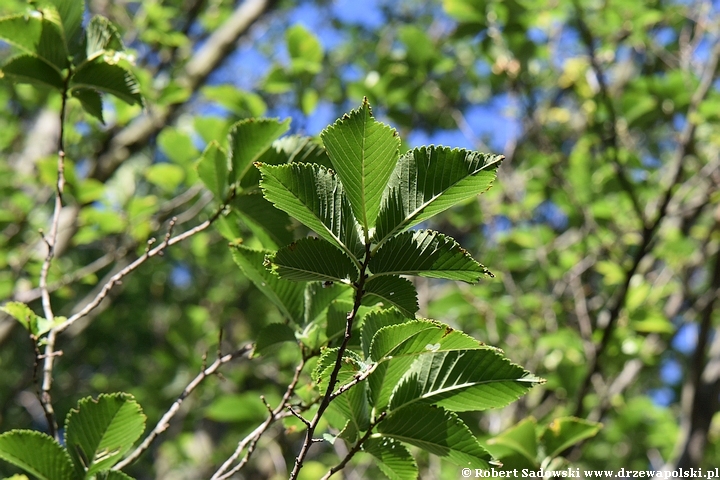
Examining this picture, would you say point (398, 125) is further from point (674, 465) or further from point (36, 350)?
point (36, 350)

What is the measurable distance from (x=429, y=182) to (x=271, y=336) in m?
0.59

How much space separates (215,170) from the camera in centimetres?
133

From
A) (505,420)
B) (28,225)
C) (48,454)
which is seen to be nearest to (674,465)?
(505,420)

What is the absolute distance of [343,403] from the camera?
97 centimetres

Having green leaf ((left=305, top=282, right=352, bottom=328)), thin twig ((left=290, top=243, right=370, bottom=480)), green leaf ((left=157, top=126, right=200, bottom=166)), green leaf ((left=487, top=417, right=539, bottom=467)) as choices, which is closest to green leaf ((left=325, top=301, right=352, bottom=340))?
green leaf ((left=305, top=282, right=352, bottom=328))

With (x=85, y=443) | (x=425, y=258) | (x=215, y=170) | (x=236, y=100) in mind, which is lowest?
(x=85, y=443)

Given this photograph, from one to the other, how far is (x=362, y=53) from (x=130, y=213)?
3.48m

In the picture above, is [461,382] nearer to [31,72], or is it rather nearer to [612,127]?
[31,72]

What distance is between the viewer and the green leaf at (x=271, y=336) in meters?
1.22

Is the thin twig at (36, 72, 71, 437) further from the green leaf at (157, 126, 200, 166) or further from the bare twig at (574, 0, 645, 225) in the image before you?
the bare twig at (574, 0, 645, 225)

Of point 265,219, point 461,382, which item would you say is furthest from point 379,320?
point 265,219

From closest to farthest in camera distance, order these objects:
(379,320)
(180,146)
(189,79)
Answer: (379,320), (180,146), (189,79)

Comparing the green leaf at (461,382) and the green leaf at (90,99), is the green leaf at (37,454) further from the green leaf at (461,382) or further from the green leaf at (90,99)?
the green leaf at (90,99)

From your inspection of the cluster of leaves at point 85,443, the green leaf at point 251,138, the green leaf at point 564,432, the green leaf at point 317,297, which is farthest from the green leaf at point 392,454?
the green leaf at point 251,138
